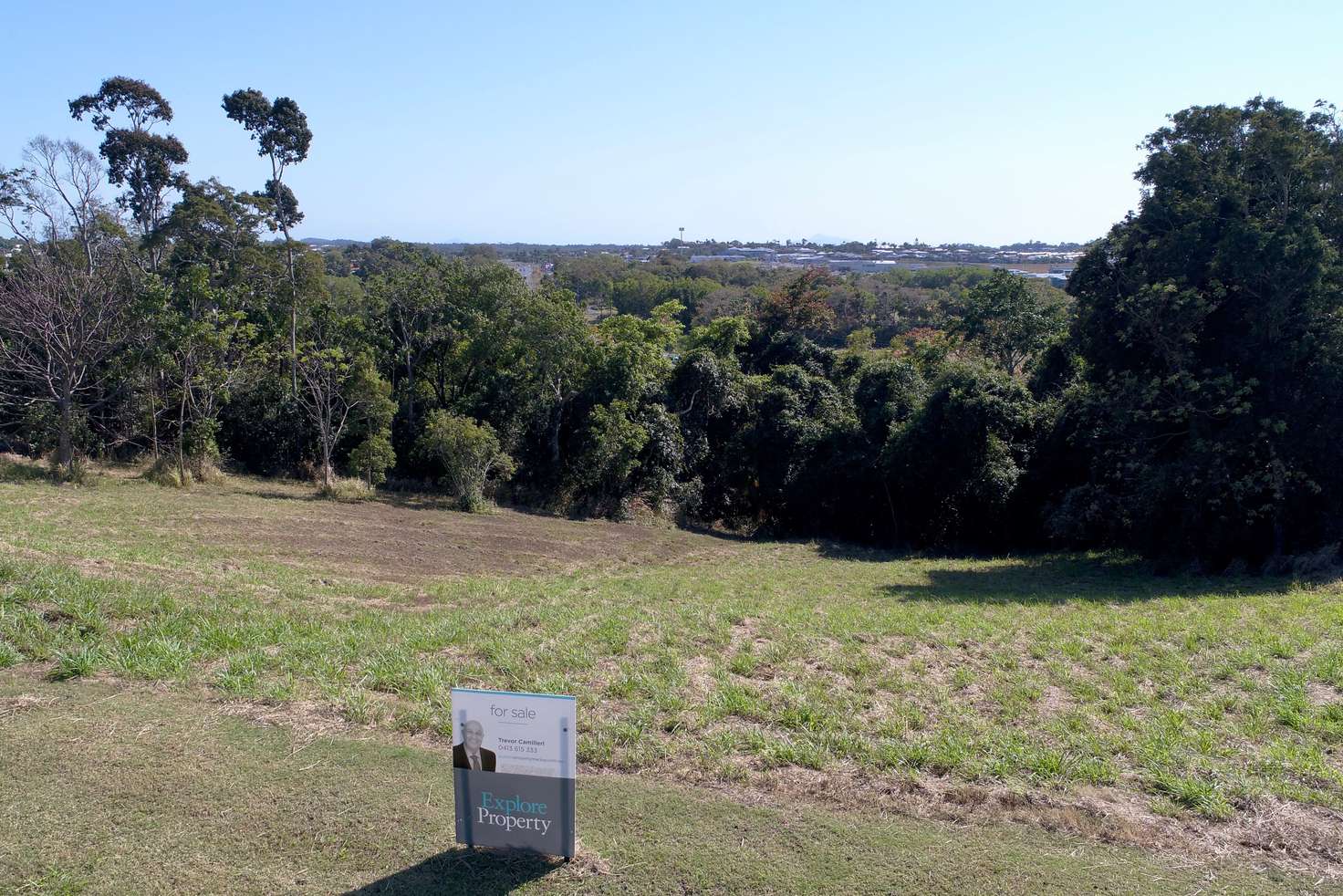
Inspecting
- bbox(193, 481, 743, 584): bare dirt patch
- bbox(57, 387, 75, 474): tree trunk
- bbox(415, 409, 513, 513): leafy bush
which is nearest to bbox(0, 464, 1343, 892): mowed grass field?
bbox(193, 481, 743, 584): bare dirt patch

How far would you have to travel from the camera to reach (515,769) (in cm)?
484

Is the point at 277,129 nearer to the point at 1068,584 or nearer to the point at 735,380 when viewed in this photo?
the point at 735,380

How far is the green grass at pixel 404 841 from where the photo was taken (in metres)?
4.74

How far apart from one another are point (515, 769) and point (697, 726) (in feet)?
8.49

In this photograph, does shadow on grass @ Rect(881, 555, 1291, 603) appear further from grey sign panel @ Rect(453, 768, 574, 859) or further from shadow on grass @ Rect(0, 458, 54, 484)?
shadow on grass @ Rect(0, 458, 54, 484)

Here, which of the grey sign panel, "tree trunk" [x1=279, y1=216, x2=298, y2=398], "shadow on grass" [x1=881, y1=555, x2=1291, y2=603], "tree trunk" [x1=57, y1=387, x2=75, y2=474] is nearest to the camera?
the grey sign panel

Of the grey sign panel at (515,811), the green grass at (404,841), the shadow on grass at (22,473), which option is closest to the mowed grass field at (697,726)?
the green grass at (404,841)

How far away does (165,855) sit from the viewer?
4.86 m

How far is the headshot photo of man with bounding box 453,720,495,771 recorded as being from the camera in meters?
4.87

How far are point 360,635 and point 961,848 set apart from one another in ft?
23.1

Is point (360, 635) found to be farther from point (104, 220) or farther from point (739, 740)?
point (104, 220)

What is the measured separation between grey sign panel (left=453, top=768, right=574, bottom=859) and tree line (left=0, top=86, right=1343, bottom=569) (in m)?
16.7

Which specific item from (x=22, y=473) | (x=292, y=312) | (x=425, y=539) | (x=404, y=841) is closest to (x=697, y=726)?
(x=404, y=841)

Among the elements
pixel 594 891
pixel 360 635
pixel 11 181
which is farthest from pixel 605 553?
pixel 11 181
